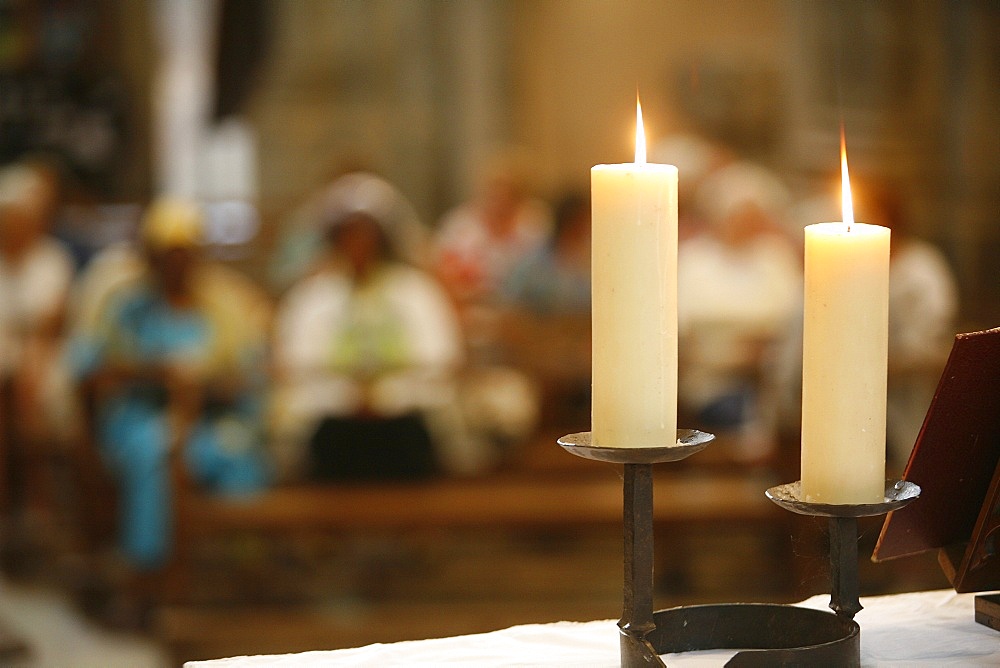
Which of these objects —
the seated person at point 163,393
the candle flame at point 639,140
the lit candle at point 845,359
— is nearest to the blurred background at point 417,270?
the seated person at point 163,393

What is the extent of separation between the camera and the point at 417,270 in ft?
18.6

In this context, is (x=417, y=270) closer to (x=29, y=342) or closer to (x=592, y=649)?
(x=29, y=342)

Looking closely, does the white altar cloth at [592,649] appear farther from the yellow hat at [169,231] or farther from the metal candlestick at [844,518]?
the yellow hat at [169,231]

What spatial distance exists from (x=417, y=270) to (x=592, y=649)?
15.2 feet

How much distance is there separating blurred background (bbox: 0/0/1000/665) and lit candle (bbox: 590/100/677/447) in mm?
203

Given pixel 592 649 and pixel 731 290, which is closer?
pixel 592 649

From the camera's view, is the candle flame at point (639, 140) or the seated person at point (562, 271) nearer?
the candle flame at point (639, 140)

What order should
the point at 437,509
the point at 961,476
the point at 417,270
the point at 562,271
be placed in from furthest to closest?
1. the point at 562,271
2. the point at 417,270
3. the point at 437,509
4. the point at 961,476

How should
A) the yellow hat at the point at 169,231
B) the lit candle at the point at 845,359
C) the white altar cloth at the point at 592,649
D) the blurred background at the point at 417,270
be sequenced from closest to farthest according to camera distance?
1. the lit candle at the point at 845,359
2. the white altar cloth at the point at 592,649
3. the blurred background at the point at 417,270
4. the yellow hat at the point at 169,231

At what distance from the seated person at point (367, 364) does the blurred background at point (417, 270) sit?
2cm

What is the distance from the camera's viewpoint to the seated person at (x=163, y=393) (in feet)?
15.0

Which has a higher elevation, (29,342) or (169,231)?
(169,231)

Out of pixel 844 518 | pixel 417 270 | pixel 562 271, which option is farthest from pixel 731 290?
Answer: pixel 844 518

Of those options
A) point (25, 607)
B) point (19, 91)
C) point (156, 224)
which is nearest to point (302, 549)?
point (25, 607)
